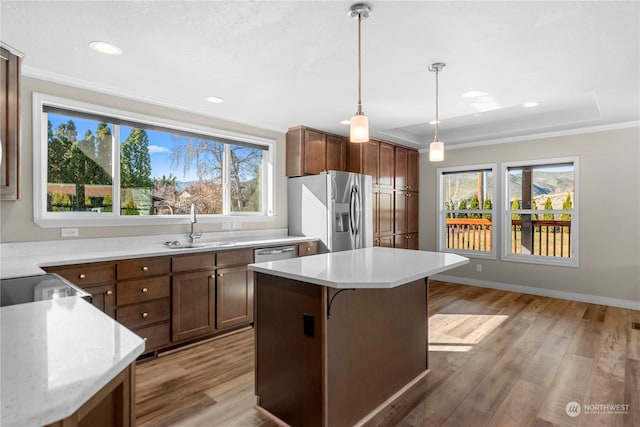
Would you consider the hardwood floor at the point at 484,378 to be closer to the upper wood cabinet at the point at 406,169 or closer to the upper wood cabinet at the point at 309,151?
the upper wood cabinet at the point at 309,151

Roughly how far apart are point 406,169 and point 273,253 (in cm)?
317

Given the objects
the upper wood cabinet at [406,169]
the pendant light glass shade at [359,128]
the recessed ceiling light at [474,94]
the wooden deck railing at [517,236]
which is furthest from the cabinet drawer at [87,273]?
the wooden deck railing at [517,236]

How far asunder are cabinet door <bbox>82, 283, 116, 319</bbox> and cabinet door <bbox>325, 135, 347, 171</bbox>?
9.86 feet

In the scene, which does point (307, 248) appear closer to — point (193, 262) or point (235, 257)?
point (235, 257)

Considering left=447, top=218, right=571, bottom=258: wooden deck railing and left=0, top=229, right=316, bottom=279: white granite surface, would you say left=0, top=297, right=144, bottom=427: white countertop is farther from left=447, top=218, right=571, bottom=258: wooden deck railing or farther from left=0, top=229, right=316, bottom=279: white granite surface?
left=447, top=218, right=571, bottom=258: wooden deck railing

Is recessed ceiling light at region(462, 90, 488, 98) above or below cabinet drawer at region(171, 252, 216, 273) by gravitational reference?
above

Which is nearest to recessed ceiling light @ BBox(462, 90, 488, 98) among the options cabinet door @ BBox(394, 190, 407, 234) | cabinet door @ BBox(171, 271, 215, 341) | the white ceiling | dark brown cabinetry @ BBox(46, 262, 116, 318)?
the white ceiling

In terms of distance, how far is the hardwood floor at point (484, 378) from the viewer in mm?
2119

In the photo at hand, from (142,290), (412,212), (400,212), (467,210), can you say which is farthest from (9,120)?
(467,210)

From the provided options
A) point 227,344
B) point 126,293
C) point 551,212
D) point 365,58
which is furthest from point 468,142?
point 126,293

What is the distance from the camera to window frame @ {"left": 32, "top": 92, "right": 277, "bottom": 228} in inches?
110

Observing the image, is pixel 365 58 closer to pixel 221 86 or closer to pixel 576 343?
pixel 221 86

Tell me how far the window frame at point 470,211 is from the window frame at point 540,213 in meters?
0.10

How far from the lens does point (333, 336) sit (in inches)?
75.2
